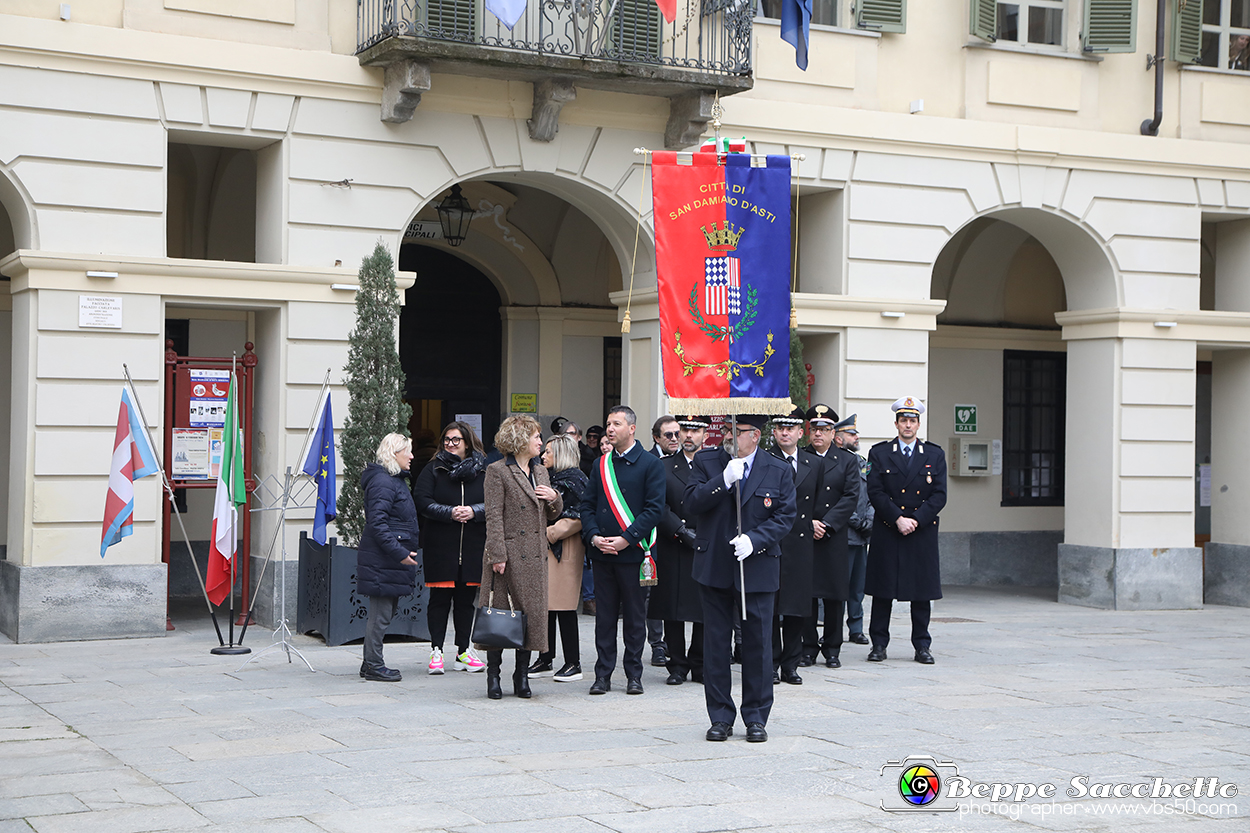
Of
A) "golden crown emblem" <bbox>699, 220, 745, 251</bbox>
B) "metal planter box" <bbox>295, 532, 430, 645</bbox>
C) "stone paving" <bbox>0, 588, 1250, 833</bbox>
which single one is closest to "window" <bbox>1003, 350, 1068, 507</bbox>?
"stone paving" <bbox>0, 588, 1250, 833</bbox>

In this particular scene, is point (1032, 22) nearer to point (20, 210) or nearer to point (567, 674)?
point (567, 674)

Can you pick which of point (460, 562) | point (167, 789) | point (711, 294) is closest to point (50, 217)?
point (460, 562)

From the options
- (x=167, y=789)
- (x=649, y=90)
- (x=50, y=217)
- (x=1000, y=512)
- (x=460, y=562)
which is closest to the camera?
(x=167, y=789)

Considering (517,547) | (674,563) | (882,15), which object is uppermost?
(882,15)

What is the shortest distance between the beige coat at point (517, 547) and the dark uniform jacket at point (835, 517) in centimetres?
232

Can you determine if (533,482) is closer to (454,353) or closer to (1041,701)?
(1041,701)

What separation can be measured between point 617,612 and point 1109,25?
9.60 metres

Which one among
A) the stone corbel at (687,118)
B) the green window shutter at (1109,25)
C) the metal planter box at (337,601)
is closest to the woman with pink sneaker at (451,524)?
the metal planter box at (337,601)

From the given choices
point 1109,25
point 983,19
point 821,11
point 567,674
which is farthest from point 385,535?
point 1109,25

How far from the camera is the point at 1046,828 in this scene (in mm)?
6203

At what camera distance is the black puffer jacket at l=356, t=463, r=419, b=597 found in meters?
9.76

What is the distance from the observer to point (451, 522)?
1015cm

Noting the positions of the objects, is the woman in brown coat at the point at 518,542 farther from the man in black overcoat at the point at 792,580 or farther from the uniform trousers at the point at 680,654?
the man in black overcoat at the point at 792,580

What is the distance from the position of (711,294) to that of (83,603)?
18.8 ft
